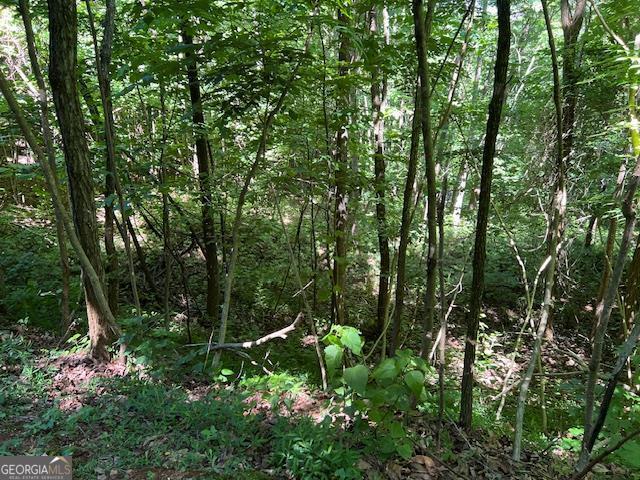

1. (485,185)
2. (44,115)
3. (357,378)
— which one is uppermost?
(44,115)

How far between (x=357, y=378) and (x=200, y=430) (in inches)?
52.1

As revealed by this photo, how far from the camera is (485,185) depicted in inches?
103

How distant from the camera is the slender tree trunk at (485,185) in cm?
237

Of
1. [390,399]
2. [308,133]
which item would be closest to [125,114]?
[308,133]

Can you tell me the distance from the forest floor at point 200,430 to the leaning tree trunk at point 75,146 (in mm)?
402

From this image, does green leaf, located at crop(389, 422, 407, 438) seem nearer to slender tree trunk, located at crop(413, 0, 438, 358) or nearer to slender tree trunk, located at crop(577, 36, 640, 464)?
slender tree trunk, located at crop(413, 0, 438, 358)

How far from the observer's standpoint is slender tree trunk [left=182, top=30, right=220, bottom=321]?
14.3 ft

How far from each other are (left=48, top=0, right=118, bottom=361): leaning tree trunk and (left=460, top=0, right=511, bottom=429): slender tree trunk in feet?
10.6

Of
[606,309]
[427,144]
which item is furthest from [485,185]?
[606,309]

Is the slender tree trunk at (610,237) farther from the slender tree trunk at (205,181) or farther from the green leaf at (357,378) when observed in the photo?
the slender tree trunk at (205,181)

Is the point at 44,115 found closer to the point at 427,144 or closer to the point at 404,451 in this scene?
the point at 427,144

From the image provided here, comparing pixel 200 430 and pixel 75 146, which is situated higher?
pixel 75 146

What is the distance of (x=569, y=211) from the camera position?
17.7 ft

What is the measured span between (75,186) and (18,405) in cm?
183
